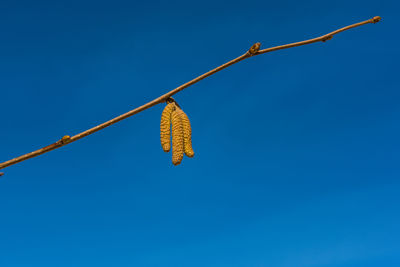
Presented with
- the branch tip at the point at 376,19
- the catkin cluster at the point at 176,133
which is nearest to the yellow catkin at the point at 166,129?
the catkin cluster at the point at 176,133

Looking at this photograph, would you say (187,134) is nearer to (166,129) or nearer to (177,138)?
(177,138)

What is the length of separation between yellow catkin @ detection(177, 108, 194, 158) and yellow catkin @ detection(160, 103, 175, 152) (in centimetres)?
14

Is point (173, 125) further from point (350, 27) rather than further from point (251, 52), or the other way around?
point (350, 27)

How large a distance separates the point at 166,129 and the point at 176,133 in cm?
16

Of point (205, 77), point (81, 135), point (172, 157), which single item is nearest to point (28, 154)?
point (81, 135)

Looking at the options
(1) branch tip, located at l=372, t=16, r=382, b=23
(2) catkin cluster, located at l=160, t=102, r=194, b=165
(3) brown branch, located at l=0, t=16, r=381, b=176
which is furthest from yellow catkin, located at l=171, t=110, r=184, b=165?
(1) branch tip, located at l=372, t=16, r=382, b=23

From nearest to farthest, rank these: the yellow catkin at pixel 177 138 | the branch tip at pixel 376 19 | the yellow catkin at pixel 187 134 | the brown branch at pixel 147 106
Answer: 1. the brown branch at pixel 147 106
2. the yellow catkin at pixel 177 138
3. the yellow catkin at pixel 187 134
4. the branch tip at pixel 376 19

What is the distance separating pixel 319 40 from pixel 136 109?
247cm

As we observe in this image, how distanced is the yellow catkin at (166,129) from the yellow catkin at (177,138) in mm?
53

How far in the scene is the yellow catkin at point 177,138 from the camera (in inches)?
Result: 157

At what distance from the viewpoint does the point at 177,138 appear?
13.4ft

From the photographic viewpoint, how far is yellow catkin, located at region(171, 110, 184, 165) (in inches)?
157

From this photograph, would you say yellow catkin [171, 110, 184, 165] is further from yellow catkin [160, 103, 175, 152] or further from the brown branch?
the brown branch

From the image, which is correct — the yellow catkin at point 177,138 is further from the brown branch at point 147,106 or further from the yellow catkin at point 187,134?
the brown branch at point 147,106
